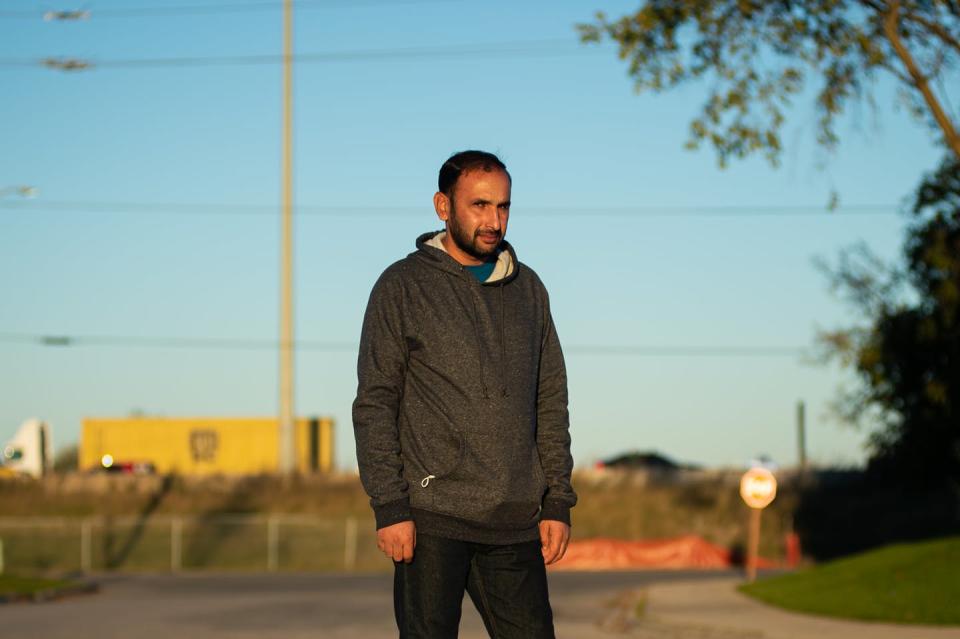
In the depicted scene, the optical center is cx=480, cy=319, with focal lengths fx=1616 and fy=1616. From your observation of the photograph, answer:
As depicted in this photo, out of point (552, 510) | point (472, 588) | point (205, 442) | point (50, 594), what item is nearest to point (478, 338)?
point (552, 510)

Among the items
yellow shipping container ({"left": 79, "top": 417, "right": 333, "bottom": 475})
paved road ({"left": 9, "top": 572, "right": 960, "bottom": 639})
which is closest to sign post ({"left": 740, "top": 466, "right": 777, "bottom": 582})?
paved road ({"left": 9, "top": 572, "right": 960, "bottom": 639})

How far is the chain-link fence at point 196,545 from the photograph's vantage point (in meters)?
43.3

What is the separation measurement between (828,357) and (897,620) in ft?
39.2

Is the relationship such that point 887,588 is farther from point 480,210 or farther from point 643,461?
point 643,461

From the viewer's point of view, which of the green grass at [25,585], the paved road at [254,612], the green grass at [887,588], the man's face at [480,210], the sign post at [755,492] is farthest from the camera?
the sign post at [755,492]

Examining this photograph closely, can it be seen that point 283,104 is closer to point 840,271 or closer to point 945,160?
point 840,271

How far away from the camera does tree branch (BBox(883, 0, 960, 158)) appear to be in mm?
17203

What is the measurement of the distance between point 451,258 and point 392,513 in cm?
88

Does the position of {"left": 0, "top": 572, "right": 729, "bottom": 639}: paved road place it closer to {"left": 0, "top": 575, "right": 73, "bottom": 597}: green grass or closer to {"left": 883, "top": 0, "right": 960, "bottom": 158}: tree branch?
{"left": 0, "top": 575, "right": 73, "bottom": 597}: green grass

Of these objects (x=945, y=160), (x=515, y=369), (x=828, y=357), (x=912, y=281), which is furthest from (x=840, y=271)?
(x=515, y=369)

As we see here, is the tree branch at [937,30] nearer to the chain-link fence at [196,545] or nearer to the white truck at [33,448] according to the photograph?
the white truck at [33,448]

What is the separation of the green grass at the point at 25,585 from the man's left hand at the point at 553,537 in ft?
57.5

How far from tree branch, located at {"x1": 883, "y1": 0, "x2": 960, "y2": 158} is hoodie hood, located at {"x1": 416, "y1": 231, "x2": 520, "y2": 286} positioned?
41.7 feet

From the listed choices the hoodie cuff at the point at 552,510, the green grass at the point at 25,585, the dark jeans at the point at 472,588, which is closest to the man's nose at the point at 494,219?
the hoodie cuff at the point at 552,510
